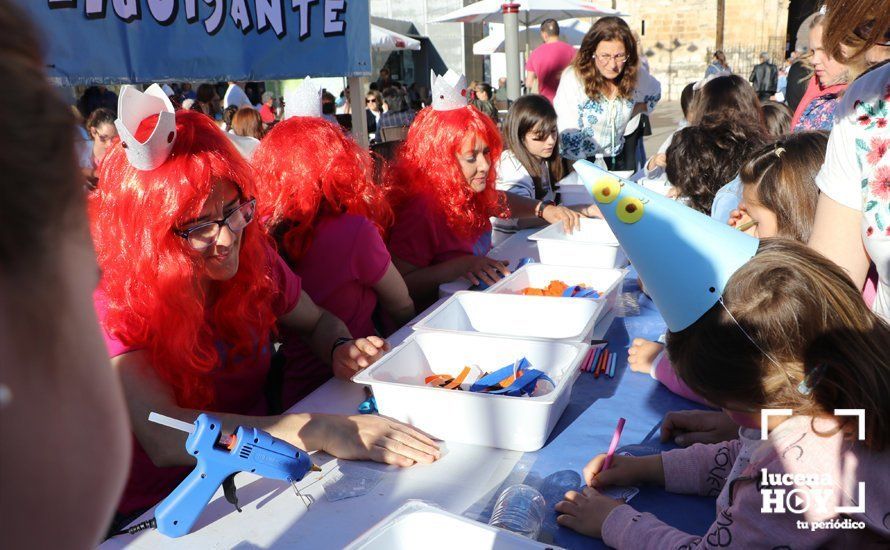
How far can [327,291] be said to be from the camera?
2295mm

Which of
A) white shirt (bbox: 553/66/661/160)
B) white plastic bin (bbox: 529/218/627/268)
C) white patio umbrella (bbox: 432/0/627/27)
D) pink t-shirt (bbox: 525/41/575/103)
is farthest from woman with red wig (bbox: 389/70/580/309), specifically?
white patio umbrella (bbox: 432/0/627/27)

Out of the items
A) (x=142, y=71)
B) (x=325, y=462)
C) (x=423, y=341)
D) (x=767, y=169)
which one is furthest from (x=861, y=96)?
(x=142, y=71)

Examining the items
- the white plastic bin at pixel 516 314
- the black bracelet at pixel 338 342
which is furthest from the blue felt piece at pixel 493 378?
the black bracelet at pixel 338 342

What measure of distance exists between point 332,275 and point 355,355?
20.4 inches

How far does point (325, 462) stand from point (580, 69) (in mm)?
3790

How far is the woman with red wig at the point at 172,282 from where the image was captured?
1.46 m

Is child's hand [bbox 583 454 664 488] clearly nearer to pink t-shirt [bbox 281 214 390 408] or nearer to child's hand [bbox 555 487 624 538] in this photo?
child's hand [bbox 555 487 624 538]

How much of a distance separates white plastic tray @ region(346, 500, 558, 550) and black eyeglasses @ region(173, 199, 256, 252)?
0.78m

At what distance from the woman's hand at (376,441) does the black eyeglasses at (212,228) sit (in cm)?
49

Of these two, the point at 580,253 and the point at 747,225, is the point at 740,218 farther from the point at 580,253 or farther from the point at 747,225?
the point at 580,253

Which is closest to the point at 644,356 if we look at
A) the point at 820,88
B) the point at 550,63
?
the point at 820,88

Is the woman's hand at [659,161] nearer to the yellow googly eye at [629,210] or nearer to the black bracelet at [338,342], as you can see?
the black bracelet at [338,342]

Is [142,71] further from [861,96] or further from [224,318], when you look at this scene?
[861,96]

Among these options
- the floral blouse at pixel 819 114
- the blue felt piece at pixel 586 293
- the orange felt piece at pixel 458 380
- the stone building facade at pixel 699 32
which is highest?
the stone building facade at pixel 699 32
